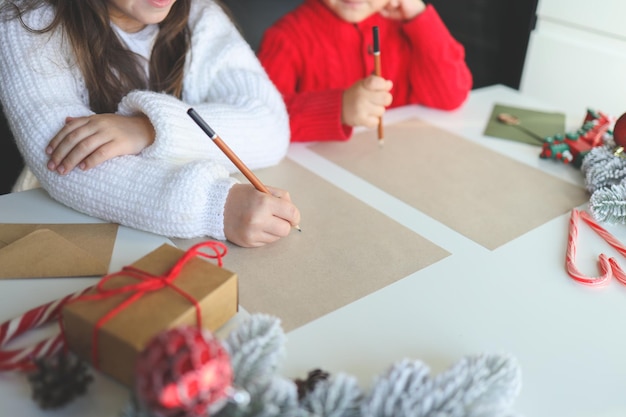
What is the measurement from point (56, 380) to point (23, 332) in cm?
9

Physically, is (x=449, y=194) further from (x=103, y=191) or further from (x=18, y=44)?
(x=18, y=44)

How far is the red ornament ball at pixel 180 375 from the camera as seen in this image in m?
0.38

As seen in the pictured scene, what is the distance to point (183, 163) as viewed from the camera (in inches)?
30.8

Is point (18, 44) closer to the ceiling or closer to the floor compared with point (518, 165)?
closer to the ceiling

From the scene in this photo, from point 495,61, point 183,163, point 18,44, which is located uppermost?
point 18,44

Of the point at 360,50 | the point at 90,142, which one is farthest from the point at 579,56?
the point at 90,142

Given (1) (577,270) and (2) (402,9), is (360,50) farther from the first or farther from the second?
(1) (577,270)

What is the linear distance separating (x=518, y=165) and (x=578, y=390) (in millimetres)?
463

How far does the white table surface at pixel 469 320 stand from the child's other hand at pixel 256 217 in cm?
9

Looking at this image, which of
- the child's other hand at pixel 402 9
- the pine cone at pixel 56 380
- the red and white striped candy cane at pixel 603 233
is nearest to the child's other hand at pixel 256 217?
the pine cone at pixel 56 380

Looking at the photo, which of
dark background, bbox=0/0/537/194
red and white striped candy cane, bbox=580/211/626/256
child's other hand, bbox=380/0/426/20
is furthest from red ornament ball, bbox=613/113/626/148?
dark background, bbox=0/0/537/194

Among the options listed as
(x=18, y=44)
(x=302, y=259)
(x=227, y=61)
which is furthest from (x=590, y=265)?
(x=18, y=44)

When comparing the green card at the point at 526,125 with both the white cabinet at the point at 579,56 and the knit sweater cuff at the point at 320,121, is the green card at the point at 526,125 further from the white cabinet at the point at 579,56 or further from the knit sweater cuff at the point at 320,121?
the knit sweater cuff at the point at 320,121

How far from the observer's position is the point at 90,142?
0.75 meters
